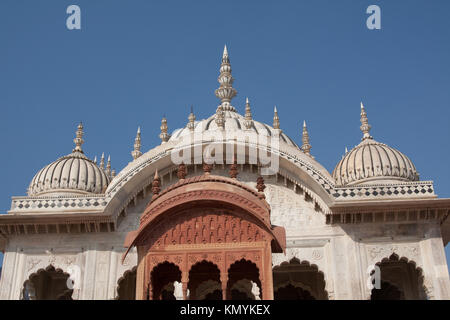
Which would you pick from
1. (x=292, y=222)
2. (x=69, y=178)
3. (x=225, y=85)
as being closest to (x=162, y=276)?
(x=292, y=222)

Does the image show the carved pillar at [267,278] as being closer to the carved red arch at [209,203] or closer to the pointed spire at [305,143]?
the carved red arch at [209,203]

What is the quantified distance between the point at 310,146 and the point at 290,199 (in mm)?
4543

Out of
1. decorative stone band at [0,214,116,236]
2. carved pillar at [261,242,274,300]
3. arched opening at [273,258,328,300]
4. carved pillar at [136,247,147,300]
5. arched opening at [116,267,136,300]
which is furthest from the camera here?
arched opening at [273,258,328,300]

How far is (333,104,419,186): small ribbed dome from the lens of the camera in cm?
1494

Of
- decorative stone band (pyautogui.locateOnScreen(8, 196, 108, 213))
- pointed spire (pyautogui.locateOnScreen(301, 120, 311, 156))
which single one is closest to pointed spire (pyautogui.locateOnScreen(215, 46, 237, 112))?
pointed spire (pyautogui.locateOnScreen(301, 120, 311, 156))

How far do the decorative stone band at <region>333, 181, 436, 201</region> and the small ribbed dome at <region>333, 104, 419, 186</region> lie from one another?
0.58m

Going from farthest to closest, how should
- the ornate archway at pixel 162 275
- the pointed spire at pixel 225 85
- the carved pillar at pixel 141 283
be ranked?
1. the pointed spire at pixel 225 85
2. the ornate archway at pixel 162 275
3. the carved pillar at pixel 141 283

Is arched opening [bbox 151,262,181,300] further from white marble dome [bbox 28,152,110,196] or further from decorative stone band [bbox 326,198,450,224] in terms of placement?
white marble dome [bbox 28,152,110,196]

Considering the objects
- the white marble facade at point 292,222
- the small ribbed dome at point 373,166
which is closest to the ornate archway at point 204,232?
the white marble facade at point 292,222

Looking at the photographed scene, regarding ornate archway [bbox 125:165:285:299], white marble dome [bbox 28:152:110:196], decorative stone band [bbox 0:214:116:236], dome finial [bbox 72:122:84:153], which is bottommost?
ornate archway [bbox 125:165:285:299]

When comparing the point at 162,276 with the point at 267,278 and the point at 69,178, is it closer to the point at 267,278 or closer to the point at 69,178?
the point at 267,278

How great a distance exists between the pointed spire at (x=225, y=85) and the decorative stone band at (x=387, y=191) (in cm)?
691

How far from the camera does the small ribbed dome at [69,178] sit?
1525 centimetres

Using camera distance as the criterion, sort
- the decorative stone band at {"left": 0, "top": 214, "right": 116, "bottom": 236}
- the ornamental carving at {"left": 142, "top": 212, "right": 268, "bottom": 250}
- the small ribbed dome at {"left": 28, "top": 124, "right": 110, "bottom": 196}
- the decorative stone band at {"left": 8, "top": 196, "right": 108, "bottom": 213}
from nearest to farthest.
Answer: the ornamental carving at {"left": 142, "top": 212, "right": 268, "bottom": 250} → the decorative stone band at {"left": 0, "top": 214, "right": 116, "bottom": 236} → the decorative stone band at {"left": 8, "top": 196, "right": 108, "bottom": 213} → the small ribbed dome at {"left": 28, "top": 124, "right": 110, "bottom": 196}
